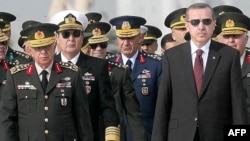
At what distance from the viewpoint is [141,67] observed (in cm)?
1261

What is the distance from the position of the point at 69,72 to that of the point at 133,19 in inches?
117

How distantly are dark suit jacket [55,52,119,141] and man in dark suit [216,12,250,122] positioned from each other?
155 cm

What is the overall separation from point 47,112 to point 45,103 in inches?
3.3

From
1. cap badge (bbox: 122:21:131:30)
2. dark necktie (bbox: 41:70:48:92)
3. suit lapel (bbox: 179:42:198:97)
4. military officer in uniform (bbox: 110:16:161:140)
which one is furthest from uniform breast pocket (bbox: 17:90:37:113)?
cap badge (bbox: 122:21:131:30)

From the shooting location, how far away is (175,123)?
31.4 feet

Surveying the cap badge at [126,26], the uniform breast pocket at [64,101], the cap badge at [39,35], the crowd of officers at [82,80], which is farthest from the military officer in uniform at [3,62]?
the uniform breast pocket at [64,101]

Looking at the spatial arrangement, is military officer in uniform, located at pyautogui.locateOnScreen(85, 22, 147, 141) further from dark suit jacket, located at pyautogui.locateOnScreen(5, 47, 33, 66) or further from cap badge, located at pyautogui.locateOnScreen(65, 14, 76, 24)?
dark suit jacket, located at pyautogui.locateOnScreen(5, 47, 33, 66)

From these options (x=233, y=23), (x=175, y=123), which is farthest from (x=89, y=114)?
(x=233, y=23)

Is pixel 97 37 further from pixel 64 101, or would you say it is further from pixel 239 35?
pixel 64 101

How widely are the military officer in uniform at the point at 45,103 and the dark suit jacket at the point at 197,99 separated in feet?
2.66

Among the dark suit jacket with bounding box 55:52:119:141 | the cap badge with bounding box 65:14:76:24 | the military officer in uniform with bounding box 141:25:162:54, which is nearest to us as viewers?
the dark suit jacket with bounding box 55:52:119:141

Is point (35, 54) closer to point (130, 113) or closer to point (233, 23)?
point (130, 113)

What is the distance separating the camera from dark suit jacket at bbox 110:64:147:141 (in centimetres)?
1159

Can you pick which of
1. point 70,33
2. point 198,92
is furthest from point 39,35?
point 198,92
